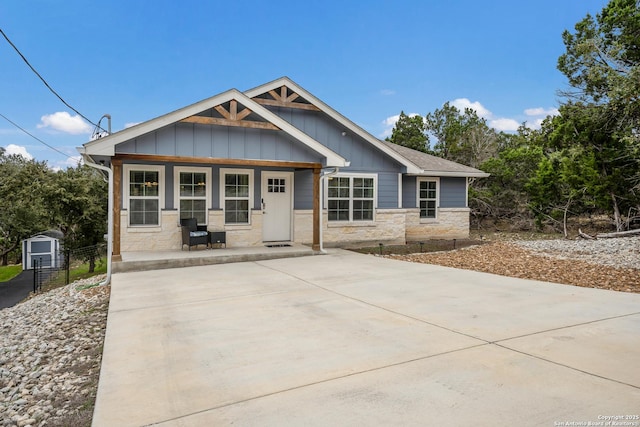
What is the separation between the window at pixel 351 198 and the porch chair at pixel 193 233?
3.92 m

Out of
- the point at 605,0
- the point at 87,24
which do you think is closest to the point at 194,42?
the point at 87,24

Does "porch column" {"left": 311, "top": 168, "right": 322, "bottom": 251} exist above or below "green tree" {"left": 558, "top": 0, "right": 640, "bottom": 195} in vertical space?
below

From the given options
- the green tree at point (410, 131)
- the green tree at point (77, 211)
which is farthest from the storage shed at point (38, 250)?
the green tree at point (410, 131)

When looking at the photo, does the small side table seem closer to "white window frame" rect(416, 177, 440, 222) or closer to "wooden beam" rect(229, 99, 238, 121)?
"wooden beam" rect(229, 99, 238, 121)

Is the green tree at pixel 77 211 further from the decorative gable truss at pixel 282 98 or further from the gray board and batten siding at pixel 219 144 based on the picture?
the gray board and batten siding at pixel 219 144

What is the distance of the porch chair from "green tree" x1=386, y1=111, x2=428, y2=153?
18747 mm

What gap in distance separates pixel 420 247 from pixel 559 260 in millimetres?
3928

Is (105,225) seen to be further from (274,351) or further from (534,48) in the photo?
(534,48)

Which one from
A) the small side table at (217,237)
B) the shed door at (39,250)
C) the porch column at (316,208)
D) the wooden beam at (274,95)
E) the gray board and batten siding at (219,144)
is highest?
the wooden beam at (274,95)

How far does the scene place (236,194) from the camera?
36.2ft

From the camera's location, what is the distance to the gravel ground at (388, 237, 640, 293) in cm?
836

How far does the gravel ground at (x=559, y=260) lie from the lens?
8359 millimetres

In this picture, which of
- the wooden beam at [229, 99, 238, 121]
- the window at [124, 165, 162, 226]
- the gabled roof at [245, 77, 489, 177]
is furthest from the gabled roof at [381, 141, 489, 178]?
the window at [124, 165, 162, 226]

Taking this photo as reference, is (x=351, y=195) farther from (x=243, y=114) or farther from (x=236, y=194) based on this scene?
(x=243, y=114)
